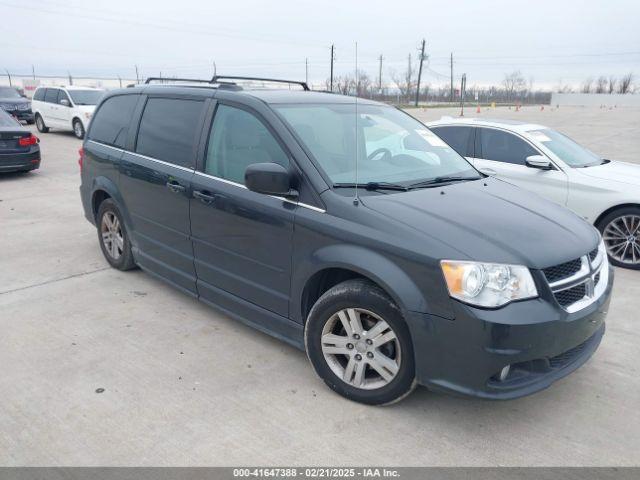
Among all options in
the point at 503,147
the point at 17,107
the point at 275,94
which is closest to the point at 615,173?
the point at 503,147

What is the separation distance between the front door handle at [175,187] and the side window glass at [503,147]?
14.1 feet

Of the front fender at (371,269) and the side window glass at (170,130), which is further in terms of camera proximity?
the side window glass at (170,130)

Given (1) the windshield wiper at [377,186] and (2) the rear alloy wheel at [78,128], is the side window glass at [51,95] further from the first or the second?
(1) the windshield wiper at [377,186]

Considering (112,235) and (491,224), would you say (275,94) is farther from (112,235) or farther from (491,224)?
(112,235)

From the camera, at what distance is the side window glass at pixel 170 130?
13.5ft

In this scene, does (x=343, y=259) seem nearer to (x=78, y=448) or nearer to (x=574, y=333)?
(x=574, y=333)

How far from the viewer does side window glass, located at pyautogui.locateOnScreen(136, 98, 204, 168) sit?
4.12 meters

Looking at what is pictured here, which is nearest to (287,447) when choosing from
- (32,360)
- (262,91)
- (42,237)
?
(32,360)

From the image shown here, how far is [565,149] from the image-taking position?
21.8ft

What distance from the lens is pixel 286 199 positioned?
3.36m

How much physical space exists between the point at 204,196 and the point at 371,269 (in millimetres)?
1554

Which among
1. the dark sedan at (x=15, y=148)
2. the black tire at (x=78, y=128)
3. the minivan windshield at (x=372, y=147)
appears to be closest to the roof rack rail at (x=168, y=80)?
the minivan windshield at (x=372, y=147)

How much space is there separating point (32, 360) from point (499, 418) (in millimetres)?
3024

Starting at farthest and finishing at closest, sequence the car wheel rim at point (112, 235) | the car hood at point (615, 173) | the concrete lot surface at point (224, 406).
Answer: the car hood at point (615, 173) < the car wheel rim at point (112, 235) < the concrete lot surface at point (224, 406)
